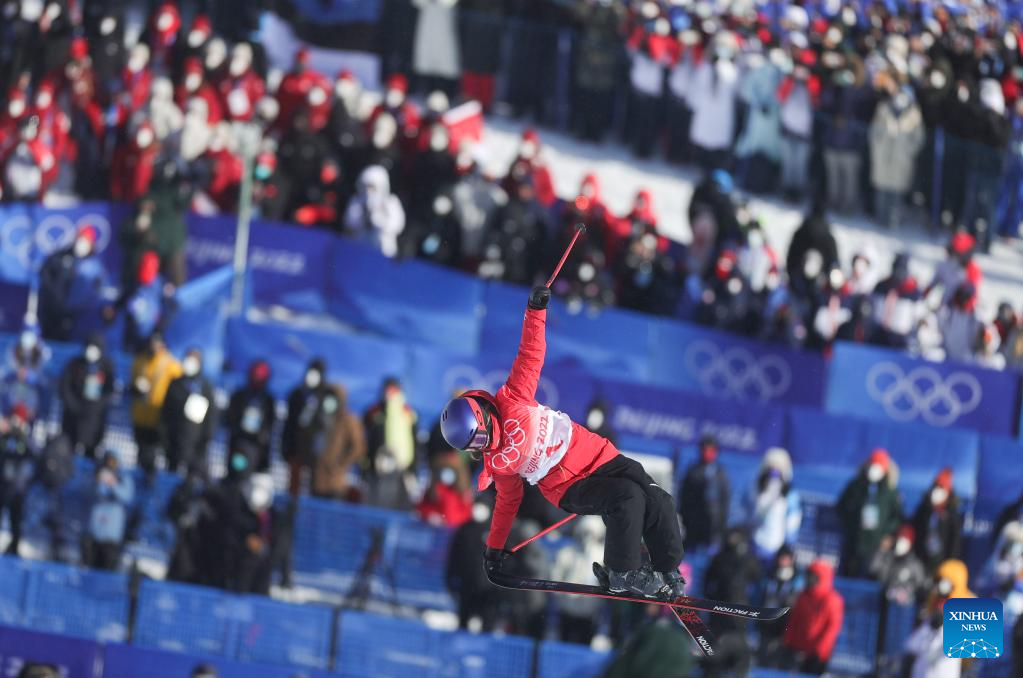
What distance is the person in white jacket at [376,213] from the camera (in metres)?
19.5

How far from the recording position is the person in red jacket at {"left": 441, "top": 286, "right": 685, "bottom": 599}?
29.2ft

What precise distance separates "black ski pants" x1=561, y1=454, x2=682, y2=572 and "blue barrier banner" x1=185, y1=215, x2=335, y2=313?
10.6 m

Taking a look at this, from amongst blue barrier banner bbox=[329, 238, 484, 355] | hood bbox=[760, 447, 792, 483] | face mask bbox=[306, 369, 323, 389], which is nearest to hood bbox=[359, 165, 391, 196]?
blue barrier banner bbox=[329, 238, 484, 355]

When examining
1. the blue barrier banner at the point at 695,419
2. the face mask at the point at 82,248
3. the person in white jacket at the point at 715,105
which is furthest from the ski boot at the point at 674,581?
the person in white jacket at the point at 715,105

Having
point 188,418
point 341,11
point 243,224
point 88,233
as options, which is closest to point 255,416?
point 188,418

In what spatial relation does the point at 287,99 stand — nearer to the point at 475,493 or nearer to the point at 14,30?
the point at 14,30

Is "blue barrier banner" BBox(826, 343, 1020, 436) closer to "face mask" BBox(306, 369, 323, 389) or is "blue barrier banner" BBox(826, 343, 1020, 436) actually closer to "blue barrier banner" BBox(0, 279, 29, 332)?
"face mask" BBox(306, 369, 323, 389)

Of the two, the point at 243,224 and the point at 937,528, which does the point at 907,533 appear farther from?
the point at 243,224

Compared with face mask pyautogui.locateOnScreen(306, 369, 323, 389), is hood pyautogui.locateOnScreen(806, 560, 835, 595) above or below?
below

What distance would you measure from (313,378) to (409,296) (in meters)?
2.99

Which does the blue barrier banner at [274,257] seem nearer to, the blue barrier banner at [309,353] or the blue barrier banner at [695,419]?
the blue barrier banner at [309,353]

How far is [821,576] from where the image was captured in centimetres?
1548

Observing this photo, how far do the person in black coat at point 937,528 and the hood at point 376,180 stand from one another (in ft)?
21.4

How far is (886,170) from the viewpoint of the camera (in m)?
24.5
